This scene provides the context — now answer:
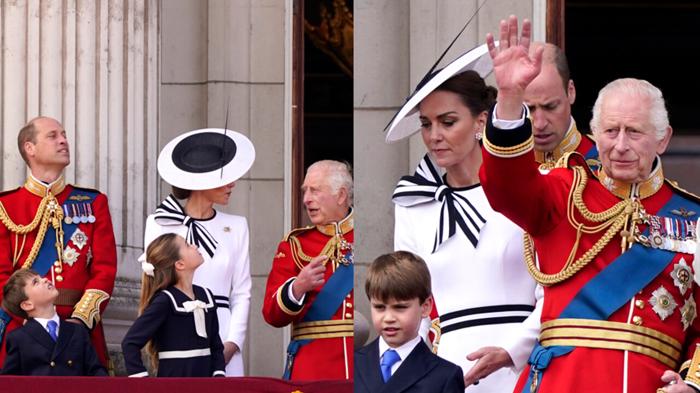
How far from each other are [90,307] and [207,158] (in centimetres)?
98

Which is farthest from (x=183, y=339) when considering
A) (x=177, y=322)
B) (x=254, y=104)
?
(x=254, y=104)

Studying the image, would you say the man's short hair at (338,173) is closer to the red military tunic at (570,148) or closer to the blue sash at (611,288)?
the red military tunic at (570,148)

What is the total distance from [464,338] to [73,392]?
209 centimetres

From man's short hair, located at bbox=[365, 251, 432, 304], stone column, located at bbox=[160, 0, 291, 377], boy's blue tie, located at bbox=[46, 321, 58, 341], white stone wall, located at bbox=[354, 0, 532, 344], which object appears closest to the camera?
man's short hair, located at bbox=[365, 251, 432, 304]

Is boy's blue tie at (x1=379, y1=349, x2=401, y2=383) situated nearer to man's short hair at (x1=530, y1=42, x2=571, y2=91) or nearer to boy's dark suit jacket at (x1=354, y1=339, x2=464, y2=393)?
boy's dark suit jacket at (x1=354, y1=339, x2=464, y2=393)

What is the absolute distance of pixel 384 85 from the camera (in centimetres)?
409

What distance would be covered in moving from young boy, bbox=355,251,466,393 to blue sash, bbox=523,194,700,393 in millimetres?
206

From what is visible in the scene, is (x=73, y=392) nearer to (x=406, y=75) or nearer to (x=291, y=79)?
(x=291, y=79)

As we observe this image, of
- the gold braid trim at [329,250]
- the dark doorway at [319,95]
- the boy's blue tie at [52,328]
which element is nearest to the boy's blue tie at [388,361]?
the dark doorway at [319,95]

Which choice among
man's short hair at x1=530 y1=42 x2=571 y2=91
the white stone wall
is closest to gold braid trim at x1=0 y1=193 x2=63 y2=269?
the white stone wall

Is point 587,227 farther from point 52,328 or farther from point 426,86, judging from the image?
point 52,328

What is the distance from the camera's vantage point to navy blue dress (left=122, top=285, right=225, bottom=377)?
5.41m

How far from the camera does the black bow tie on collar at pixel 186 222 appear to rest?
17.6 ft

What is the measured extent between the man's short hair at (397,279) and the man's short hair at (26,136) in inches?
114
